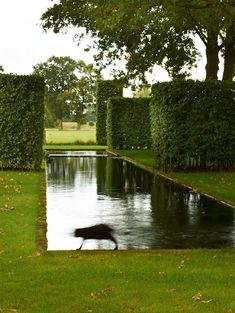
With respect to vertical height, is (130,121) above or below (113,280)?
above

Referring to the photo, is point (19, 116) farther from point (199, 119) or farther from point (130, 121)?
point (130, 121)

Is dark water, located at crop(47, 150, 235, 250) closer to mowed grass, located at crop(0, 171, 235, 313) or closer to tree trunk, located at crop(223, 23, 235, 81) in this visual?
mowed grass, located at crop(0, 171, 235, 313)

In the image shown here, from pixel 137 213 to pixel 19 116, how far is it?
401 inches

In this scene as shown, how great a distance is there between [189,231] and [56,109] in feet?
302

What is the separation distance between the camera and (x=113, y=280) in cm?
693

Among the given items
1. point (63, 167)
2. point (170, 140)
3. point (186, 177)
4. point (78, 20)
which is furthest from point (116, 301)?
point (78, 20)

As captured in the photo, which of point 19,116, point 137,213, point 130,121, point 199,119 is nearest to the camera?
point 137,213

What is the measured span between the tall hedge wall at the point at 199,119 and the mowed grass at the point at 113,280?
1169 cm

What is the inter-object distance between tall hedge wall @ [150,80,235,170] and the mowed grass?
1169 centimetres

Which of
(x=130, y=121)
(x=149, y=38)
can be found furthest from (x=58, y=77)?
(x=149, y=38)

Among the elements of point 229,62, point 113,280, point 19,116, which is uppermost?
point 229,62

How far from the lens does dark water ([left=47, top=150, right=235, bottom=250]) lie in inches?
370

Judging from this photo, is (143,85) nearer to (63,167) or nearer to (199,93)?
(63,167)

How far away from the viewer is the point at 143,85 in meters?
31.7
